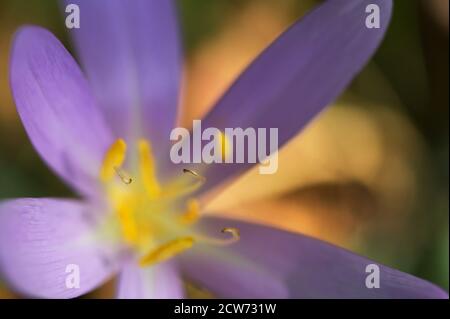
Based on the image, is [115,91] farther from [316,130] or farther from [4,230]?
[316,130]

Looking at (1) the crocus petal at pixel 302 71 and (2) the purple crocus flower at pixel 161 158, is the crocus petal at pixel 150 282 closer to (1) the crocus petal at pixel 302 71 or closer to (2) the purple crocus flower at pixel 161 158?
(2) the purple crocus flower at pixel 161 158

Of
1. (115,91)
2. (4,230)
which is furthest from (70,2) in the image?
(4,230)

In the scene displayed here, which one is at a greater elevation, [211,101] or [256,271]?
[211,101]

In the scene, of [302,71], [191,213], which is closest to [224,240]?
[191,213]

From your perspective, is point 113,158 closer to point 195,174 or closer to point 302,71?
point 195,174

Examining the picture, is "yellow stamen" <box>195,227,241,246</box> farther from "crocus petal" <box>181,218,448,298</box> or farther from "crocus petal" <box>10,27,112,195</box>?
"crocus petal" <box>10,27,112,195</box>

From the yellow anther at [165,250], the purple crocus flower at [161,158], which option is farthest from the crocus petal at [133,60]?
the yellow anther at [165,250]

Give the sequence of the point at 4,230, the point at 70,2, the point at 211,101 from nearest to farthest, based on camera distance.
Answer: the point at 4,230, the point at 70,2, the point at 211,101
